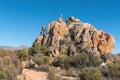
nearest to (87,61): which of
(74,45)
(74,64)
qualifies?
(74,64)

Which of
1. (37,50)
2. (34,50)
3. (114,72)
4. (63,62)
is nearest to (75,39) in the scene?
(37,50)

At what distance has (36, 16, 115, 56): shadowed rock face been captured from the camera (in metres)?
37.0

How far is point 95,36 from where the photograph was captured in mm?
38750

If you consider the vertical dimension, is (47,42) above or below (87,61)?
above

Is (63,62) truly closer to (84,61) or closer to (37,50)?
(84,61)

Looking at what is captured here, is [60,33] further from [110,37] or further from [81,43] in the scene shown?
[110,37]

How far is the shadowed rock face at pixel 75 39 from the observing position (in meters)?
37.0

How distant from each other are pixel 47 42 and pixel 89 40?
24.1ft

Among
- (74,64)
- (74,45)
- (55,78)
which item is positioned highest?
(74,45)

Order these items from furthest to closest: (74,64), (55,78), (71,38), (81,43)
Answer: (71,38) < (81,43) < (74,64) < (55,78)

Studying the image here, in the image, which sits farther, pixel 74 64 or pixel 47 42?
pixel 47 42

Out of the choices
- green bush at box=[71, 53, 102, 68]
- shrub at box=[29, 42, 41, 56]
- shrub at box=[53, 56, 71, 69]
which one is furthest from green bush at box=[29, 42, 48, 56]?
green bush at box=[71, 53, 102, 68]

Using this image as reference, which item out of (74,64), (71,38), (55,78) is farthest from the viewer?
(71,38)

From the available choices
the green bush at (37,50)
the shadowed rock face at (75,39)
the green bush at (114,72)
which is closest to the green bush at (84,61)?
the shadowed rock face at (75,39)
